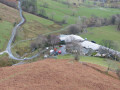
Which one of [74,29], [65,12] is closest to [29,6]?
[65,12]

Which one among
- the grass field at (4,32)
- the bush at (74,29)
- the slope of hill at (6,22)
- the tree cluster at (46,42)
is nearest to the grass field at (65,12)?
the bush at (74,29)

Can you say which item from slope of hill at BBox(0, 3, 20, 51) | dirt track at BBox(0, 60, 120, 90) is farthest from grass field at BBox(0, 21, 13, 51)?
dirt track at BBox(0, 60, 120, 90)

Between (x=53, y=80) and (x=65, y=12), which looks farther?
(x=65, y=12)

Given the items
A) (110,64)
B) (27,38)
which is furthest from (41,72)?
(27,38)

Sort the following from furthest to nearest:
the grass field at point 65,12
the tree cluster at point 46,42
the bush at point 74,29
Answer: the grass field at point 65,12, the bush at point 74,29, the tree cluster at point 46,42

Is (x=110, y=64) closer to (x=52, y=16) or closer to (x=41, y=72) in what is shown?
(x=41, y=72)

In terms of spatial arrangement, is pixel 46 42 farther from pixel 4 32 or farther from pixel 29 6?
pixel 29 6

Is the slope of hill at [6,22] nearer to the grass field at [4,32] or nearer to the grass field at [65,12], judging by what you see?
the grass field at [4,32]

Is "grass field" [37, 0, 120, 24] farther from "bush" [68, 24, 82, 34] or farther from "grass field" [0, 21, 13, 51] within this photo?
"grass field" [0, 21, 13, 51]
